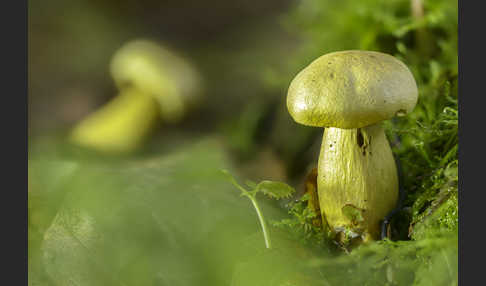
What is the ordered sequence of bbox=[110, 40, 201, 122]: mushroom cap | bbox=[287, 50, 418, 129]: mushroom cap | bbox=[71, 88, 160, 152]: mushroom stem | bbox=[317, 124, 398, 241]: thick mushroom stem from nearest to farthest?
bbox=[287, 50, 418, 129]: mushroom cap → bbox=[317, 124, 398, 241]: thick mushroom stem → bbox=[71, 88, 160, 152]: mushroom stem → bbox=[110, 40, 201, 122]: mushroom cap

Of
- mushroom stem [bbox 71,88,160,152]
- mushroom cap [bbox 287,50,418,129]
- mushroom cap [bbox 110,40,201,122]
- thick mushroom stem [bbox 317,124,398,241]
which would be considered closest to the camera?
mushroom cap [bbox 287,50,418,129]

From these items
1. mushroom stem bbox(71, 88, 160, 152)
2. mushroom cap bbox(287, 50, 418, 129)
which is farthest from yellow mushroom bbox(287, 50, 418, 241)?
mushroom stem bbox(71, 88, 160, 152)

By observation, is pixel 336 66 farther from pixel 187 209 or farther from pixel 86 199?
pixel 86 199

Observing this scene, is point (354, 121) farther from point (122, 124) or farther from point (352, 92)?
point (122, 124)

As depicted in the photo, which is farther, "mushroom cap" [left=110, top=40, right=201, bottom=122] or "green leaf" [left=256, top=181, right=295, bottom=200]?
"mushroom cap" [left=110, top=40, right=201, bottom=122]

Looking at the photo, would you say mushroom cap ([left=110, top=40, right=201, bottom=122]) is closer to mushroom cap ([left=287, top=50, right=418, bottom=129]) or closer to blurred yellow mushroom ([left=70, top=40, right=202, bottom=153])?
blurred yellow mushroom ([left=70, top=40, right=202, bottom=153])

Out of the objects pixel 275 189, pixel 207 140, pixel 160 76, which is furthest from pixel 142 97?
pixel 275 189

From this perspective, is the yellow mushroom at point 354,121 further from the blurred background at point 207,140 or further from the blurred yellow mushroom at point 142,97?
the blurred yellow mushroom at point 142,97

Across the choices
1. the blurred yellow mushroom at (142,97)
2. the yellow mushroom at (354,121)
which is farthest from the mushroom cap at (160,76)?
the yellow mushroom at (354,121)

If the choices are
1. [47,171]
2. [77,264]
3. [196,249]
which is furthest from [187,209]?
[47,171]
